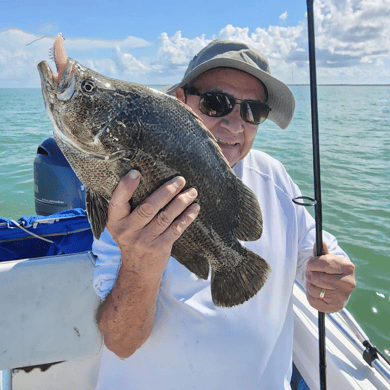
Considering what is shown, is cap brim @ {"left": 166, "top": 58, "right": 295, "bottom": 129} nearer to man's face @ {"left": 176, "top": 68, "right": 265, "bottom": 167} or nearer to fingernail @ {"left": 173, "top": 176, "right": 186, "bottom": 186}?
man's face @ {"left": 176, "top": 68, "right": 265, "bottom": 167}

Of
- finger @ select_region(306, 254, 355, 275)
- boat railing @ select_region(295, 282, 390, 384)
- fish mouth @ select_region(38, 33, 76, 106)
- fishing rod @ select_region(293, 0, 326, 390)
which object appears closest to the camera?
fish mouth @ select_region(38, 33, 76, 106)

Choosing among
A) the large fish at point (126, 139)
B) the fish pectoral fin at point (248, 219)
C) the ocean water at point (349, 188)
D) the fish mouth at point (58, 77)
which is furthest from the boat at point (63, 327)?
the ocean water at point (349, 188)

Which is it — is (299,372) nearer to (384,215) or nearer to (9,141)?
(384,215)

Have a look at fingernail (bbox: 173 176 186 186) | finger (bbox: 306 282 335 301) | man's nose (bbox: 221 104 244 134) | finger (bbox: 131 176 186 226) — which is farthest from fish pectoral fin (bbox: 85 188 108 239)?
finger (bbox: 306 282 335 301)

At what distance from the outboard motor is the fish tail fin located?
2.95 meters

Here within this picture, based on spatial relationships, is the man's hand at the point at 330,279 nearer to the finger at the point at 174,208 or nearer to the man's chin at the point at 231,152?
the man's chin at the point at 231,152

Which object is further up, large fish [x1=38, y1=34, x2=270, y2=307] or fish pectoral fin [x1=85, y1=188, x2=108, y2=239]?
large fish [x1=38, y1=34, x2=270, y2=307]

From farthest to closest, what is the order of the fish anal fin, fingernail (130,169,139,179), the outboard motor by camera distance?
the outboard motor, the fish anal fin, fingernail (130,169,139,179)

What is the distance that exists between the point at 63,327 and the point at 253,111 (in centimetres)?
211

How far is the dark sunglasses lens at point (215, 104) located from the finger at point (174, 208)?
1.02m

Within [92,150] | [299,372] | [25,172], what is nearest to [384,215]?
[299,372]

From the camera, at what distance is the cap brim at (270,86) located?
84.9 inches

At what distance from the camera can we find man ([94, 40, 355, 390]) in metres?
1.66

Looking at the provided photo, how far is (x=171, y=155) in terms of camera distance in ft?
4.48
